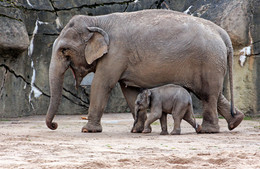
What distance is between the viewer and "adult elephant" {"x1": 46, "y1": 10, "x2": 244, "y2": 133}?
822cm

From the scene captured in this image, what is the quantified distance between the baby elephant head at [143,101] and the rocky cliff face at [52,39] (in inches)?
188

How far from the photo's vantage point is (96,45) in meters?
8.24

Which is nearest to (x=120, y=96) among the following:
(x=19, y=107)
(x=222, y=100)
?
(x=19, y=107)

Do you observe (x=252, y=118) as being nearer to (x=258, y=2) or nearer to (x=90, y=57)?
(x=258, y=2)

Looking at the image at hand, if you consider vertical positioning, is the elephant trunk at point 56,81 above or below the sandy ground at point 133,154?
below

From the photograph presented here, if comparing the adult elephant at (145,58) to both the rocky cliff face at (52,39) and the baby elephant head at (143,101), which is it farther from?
the rocky cliff face at (52,39)

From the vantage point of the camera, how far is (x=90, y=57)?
8273 mm

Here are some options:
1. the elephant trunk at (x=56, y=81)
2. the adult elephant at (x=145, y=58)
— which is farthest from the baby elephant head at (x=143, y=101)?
the elephant trunk at (x=56, y=81)

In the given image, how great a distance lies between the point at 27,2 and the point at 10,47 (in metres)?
1.95

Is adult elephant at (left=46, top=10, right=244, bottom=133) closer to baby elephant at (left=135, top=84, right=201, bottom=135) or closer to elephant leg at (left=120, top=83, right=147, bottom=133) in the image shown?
elephant leg at (left=120, top=83, right=147, bottom=133)

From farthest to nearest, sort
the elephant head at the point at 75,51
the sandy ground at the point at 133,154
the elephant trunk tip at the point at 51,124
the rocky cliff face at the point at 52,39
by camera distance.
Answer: the rocky cliff face at the point at 52,39, the elephant head at the point at 75,51, the elephant trunk tip at the point at 51,124, the sandy ground at the point at 133,154

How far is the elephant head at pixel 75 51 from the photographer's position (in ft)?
27.1

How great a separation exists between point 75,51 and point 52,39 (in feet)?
17.2

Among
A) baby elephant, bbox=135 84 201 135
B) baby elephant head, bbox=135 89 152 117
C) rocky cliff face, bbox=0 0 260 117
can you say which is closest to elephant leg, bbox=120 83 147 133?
baby elephant head, bbox=135 89 152 117
